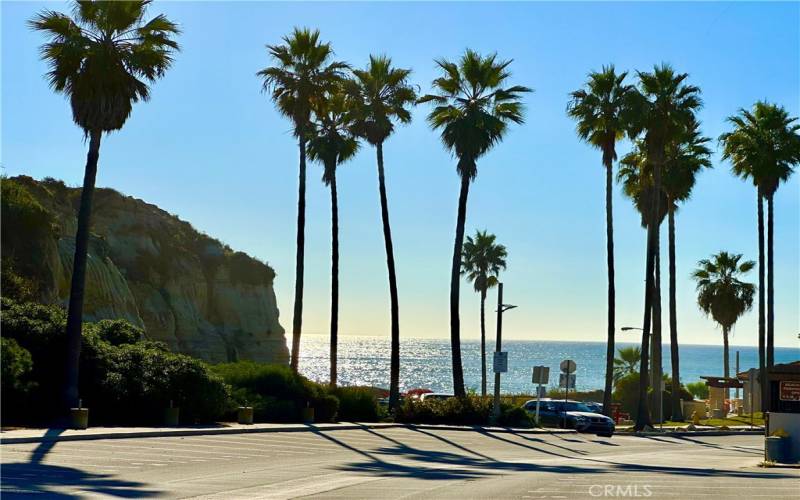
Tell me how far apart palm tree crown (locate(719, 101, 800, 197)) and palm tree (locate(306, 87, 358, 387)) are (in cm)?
2069

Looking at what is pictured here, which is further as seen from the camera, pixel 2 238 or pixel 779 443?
pixel 2 238

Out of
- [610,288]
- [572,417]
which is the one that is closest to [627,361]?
[610,288]

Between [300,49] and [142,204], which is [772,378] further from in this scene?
[142,204]

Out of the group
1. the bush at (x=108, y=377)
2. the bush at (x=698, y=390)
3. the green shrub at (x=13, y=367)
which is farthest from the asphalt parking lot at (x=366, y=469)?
the bush at (x=698, y=390)

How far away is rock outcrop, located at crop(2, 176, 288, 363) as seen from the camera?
42.4m

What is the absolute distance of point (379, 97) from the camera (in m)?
45.9

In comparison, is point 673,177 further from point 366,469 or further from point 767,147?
point 366,469

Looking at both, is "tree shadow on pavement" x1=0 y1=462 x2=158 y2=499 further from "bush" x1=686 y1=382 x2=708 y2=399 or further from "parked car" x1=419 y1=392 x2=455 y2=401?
"bush" x1=686 y1=382 x2=708 y2=399

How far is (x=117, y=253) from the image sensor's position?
81.2m

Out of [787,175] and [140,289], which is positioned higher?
[787,175]

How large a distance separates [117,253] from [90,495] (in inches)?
2751

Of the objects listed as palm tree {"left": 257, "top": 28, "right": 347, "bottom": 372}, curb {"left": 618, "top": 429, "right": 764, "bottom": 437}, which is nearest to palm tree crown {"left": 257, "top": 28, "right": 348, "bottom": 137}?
palm tree {"left": 257, "top": 28, "right": 347, "bottom": 372}

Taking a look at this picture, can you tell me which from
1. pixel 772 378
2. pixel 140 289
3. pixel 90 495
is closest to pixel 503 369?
pixel 772 378

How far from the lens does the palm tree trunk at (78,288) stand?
89.6 ft
